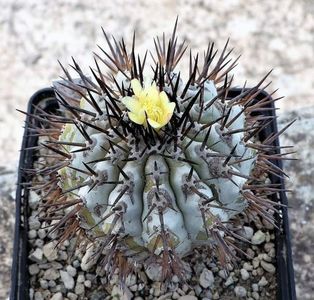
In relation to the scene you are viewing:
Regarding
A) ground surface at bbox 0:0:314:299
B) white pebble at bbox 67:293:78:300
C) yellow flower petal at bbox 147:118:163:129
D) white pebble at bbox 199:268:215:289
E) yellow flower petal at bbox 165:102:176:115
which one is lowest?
white pebble at bbox 67:293:78:300

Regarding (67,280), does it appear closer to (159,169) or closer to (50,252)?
(50,252)

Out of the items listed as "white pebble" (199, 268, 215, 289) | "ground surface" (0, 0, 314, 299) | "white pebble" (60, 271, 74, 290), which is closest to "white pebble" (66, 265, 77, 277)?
"white pebble" (60, 271, 74, 290)

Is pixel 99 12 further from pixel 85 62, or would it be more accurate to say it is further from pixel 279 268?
pixel 279 268

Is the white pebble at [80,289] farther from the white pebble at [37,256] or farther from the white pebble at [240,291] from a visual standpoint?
the white pebble at [240,291]

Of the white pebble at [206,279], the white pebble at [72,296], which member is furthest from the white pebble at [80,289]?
the white pebble at [206,279]

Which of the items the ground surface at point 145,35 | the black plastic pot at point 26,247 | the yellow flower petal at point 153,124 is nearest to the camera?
the yellow flower petal at point 153,124

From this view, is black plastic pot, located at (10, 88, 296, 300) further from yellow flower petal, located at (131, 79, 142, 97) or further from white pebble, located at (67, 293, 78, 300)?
yellow flower petal, located at (131, 79, 142, 97)

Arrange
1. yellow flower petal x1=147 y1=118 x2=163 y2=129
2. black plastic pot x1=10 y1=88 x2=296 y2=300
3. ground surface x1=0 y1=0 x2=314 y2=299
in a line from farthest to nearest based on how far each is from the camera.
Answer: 1. ground surface x1=0 y1=0 x2=314 y2=299
2. black plastic pot x1=10 y1=88 x2=296 y2=300
3. yellow flower petal x1=147 y1=118 x2=163 y2=129
